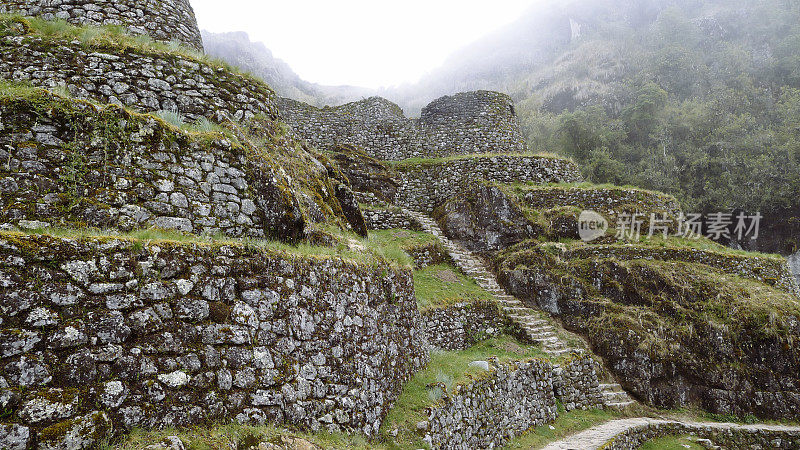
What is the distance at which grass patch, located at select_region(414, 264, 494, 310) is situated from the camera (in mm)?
11492

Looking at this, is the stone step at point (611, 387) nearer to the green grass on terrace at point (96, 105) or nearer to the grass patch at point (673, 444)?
the grass patch at point (673, 444)

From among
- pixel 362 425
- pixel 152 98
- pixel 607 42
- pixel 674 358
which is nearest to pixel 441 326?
pixel 362 425

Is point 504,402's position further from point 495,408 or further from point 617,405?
point 617,405

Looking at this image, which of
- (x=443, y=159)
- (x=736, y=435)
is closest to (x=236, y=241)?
(x=736, y=435)

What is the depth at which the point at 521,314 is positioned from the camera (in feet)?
42.1

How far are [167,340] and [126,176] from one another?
90.5 inches

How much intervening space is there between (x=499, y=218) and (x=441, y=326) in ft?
20.1

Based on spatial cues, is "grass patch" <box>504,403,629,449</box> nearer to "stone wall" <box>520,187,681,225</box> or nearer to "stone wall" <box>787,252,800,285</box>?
"stone wall" <box>520,187,681,225</box>

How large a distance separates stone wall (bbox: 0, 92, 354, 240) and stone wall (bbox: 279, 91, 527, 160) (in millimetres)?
13821

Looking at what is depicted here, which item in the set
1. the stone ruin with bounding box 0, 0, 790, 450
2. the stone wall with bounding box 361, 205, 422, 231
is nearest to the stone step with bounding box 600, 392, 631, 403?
the stone ruin with bounding box 0, 0, 790, 450

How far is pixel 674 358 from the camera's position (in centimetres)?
1143

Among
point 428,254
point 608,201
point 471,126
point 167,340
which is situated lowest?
point 428,254

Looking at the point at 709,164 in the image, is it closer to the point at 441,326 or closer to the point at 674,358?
the point at 674,358

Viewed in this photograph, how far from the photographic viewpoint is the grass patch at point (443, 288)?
37.7 ft
